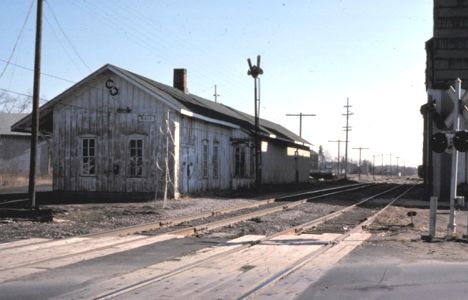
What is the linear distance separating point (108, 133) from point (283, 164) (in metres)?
24.1

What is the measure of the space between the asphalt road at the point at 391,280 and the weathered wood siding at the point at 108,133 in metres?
16.8

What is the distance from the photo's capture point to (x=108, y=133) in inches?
1056

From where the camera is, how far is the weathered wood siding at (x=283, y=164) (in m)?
43.2

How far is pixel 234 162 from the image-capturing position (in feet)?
115

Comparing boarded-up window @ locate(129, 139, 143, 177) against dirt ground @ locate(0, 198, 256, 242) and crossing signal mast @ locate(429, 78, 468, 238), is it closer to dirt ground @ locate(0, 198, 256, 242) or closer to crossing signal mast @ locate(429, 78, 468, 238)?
dirt ground @ locate(0, 198, 256, 242)

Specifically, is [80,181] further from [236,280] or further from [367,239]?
[236,280]

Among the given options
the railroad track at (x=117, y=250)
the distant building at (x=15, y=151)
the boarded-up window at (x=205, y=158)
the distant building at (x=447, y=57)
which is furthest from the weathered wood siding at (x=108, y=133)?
the distant building at (x=15, y=151)

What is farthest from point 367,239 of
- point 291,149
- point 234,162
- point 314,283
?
point 291,149

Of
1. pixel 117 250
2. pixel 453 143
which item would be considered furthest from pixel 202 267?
pixel 453 143

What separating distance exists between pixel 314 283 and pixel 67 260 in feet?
13.8

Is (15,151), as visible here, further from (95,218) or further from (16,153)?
(95,218)

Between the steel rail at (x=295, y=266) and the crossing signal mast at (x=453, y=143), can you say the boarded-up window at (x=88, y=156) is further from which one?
the crossing signal mast at (x=453, y=143)

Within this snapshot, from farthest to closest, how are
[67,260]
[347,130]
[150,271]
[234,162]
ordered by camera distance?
[347,130] < [234,162] < [67,260] < [150,271]

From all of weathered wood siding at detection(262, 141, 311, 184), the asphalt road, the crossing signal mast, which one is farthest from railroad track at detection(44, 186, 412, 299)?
weathered wood siding at detection(262, 141, 311, 184)
